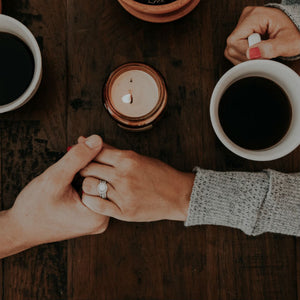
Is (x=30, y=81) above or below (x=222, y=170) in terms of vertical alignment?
above

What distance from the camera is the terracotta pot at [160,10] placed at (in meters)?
0.51

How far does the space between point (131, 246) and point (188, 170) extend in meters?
0.20

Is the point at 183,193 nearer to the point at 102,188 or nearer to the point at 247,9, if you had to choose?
the point at 102,188

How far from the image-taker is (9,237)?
0.60m

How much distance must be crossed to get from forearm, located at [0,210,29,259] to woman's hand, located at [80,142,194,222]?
158mm

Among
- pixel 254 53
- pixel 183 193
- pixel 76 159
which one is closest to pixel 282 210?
pixel 183 193

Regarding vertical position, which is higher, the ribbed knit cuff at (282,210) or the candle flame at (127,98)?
the candle flame at (127,98)

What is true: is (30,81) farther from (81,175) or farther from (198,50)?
(198,50)

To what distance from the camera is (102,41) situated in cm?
62

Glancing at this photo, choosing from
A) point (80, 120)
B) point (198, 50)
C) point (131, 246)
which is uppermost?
point (198, 50)

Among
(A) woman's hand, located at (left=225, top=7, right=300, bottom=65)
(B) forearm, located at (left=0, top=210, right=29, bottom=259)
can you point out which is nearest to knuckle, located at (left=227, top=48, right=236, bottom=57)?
(A) woman's hand, located at (left=225, top=7, right=300, bottom=65)

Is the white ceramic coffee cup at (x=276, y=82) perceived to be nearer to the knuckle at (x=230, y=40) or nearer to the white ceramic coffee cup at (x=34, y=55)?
the knuckle at (x=230, y=40)

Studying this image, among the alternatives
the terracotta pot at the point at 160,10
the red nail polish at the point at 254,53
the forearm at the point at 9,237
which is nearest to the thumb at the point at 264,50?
the red nail polish at the point at 254,53

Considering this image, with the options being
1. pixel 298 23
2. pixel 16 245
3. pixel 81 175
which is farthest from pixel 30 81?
pixel 298 23
